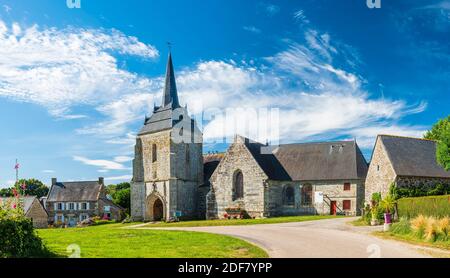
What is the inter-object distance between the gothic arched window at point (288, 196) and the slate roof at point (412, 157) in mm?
13377

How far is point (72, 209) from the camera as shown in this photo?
2420 inches

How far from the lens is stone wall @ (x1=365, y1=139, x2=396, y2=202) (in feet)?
99.6

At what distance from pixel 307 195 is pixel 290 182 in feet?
6.93

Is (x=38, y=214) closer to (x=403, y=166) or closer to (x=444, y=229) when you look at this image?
(x=403, y=166)

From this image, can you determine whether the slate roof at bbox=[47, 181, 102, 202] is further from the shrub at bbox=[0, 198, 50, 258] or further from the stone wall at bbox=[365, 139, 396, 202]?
the shrub at bbox=[0, 198, 50, 258]

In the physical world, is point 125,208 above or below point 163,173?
below

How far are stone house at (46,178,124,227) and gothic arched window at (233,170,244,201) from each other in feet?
77.8

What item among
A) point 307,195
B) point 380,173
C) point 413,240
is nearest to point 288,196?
point 307,195

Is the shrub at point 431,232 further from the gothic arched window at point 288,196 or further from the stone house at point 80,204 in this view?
the stone house at point 80,204

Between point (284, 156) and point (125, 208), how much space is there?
30632mm

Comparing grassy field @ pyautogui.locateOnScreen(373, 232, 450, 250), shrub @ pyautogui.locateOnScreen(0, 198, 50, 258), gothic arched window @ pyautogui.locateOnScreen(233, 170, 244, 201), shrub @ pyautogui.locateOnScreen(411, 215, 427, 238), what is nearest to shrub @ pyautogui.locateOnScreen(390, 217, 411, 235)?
grassy field @ pyautogui.locateOnScreen(373, 232, 450, 250)

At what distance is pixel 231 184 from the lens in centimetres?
4316
